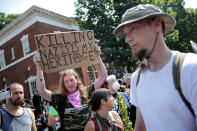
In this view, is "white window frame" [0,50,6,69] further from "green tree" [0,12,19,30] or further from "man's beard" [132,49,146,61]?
"man's beard" [132,49,146,61]

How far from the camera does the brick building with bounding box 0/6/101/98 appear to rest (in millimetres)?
17375

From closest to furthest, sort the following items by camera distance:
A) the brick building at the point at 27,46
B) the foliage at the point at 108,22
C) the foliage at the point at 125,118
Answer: the foliage at the point at 125,118 < the foliage at the point at 108,22 < the brick building at the point at 27,46

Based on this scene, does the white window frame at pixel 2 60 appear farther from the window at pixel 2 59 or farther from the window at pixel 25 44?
the window at pixel 25 44

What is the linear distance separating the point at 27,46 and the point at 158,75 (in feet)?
60.7

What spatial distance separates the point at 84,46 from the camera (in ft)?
12.2

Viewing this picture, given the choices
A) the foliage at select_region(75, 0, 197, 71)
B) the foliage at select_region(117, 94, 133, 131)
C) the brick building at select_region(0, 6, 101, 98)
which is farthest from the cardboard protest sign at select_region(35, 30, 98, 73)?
the brick building at select_region(0, 6, 101, 98)

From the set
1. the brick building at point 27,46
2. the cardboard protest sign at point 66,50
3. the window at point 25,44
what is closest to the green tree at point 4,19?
the brick building at point 27,46

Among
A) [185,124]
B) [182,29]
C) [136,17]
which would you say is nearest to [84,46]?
[136,17]

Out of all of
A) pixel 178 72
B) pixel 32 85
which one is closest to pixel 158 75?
pixel 178 72

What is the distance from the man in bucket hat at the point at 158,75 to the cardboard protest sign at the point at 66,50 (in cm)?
193

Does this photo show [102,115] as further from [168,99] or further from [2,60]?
[2,60]

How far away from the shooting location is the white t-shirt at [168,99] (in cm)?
125

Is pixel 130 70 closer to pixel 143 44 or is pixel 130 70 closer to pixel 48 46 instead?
pixel 48 46

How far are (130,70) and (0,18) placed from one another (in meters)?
23.4
